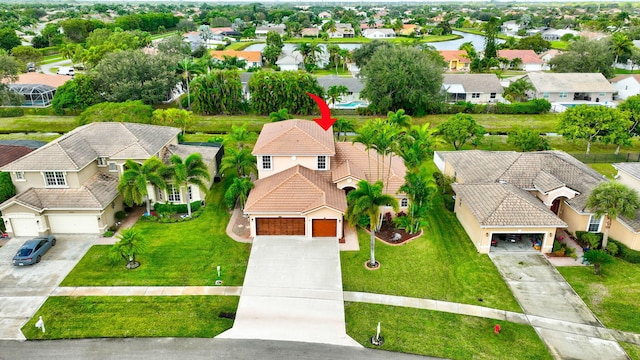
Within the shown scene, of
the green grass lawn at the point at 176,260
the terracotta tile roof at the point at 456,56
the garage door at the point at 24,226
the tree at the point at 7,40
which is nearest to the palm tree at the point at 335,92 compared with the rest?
the green grass lawn at the point at 176,260

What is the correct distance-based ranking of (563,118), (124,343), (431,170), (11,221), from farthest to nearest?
(563,118)
(431,170)
(11,221)
(124,343)

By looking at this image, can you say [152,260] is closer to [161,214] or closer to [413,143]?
[161,214]

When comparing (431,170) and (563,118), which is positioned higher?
(563,118)

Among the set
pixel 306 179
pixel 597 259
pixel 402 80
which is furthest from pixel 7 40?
pixel 597 259

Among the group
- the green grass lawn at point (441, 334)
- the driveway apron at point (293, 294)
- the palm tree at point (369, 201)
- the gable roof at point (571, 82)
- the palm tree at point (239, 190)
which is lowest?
the green grass lawn at point (441, 334)

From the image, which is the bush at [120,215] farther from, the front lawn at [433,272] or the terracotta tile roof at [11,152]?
the front lawn at [433,272]

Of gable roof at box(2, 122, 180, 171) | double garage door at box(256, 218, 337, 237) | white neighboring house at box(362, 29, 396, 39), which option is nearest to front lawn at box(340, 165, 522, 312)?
double garage door at box(256, 218, 337, 237)

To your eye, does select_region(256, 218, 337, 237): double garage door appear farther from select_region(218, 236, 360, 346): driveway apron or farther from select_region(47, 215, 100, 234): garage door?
select_region(47, 215, 100, 234): garage door

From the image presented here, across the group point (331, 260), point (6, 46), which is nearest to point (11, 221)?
point (331, 260)
